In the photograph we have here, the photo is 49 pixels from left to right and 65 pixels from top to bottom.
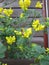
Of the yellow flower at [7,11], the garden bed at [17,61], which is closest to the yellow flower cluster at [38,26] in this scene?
the yellow flower at [7,11]

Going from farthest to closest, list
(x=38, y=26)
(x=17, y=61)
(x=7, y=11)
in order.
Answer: (x=17, y=61) < (x=7, y=11) < (x=38, y=26)

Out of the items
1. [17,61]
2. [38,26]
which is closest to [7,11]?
[38,26]

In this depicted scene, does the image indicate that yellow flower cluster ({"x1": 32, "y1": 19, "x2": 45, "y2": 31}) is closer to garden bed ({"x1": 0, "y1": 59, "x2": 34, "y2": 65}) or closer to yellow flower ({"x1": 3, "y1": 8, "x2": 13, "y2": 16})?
yellow flower ({"x1": 3, "y1": 8, "x2": 13, "y2": 16})

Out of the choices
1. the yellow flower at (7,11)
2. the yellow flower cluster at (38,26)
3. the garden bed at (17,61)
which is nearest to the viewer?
the yellow flower cluster at (38,26)

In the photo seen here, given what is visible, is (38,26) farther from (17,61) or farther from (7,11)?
(17,61)

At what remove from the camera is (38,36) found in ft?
10.9

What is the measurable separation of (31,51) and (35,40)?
48.0 inches

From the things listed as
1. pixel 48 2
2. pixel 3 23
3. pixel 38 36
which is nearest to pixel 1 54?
pixel 3 23

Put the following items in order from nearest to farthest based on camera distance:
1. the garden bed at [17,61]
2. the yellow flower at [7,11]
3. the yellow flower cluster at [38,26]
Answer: the yellow flower cluster at [38,26] → the yellow flower at [7,11] → the garden bed at [17,61]

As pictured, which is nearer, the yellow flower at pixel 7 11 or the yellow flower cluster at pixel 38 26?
the yellow flower cluster at pixel 38 26

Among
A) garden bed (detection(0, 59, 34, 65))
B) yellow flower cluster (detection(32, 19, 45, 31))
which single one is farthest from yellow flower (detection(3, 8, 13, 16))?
garden bed (detection(0, 59, 34, 65))

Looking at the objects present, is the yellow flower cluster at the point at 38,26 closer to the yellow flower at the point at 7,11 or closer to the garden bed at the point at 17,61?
the yellow flower at the point at 7,11

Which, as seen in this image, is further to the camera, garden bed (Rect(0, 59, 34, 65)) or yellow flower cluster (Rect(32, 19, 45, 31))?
garden bed (Rect(0, 59, 34, 65))

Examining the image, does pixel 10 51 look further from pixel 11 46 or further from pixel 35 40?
pixel 35 40
